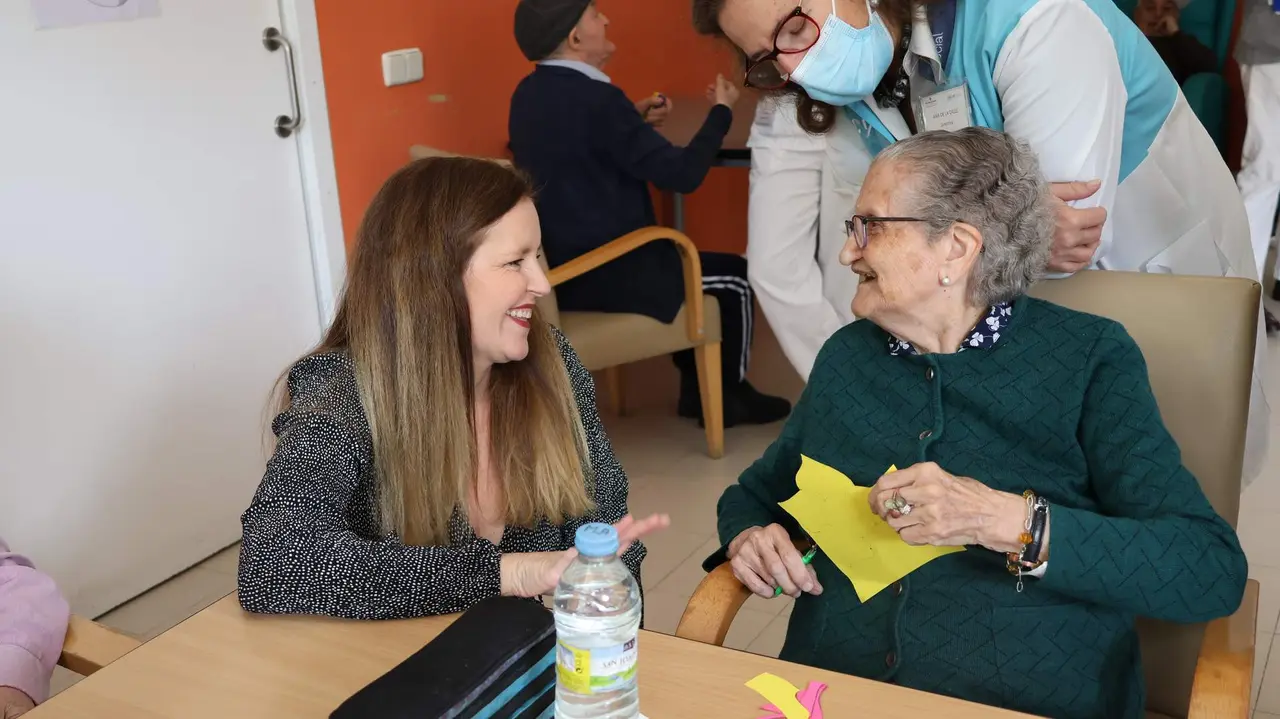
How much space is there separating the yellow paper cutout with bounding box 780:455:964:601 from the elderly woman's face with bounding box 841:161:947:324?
23cm

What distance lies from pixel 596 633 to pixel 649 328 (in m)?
2.44

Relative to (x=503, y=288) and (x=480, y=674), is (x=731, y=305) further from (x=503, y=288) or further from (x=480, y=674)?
(x=480, y=674)

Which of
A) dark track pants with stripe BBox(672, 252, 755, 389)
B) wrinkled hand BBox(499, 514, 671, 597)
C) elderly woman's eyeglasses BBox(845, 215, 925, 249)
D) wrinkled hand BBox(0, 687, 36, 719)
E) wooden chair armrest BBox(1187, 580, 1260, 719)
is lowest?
dark track pants with stripe BBox(672, 252, 755, 389)

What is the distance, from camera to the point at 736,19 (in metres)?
1.84

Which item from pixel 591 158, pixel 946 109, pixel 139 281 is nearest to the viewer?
pixel 946 109

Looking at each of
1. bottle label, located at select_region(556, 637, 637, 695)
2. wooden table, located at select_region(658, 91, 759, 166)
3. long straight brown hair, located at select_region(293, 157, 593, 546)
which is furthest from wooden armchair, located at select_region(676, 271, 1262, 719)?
wooden table, located at select_region(658, 91, 759, 166)

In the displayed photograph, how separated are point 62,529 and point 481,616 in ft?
6.53

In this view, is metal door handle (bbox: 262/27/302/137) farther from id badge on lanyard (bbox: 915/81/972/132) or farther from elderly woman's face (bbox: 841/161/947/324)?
elderly woman's face (bbox: 841/161/947/324)

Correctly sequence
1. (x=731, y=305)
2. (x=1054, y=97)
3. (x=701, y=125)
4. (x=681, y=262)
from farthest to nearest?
(x=701, y=125)
(x=731, y=305)
(x=681, y=262)
(x=1054, y=97)

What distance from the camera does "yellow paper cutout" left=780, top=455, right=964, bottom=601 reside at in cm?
143

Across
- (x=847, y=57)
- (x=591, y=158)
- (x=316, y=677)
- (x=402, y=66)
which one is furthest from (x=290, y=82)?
(x=316, y=677)

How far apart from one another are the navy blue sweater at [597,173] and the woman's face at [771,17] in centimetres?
149

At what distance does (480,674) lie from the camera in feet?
3.34

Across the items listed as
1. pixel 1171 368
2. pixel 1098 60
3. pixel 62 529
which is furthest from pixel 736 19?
pixel 62 529
